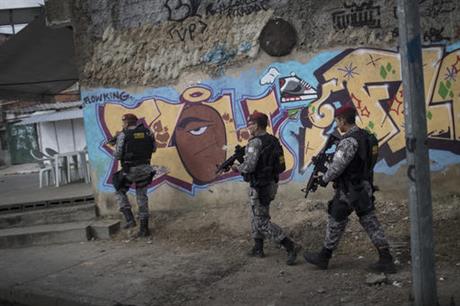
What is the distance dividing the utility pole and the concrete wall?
11.3ft

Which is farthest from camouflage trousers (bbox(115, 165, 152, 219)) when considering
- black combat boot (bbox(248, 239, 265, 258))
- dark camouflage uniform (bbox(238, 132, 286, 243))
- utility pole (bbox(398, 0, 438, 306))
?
utility pole (bbox(398, 0, 438, 306))

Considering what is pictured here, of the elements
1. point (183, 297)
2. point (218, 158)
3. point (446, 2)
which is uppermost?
point (446, 2)

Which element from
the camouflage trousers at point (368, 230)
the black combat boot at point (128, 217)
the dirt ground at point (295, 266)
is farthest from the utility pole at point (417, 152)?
the black combat boot at point (128, 217)

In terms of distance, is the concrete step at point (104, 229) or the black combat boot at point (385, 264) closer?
the black combat boot at point (385, 264)

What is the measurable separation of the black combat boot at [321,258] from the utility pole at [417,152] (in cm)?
148

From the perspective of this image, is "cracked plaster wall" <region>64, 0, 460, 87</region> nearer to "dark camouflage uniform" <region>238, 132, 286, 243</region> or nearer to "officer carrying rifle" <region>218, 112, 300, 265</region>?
"officer carrying rifle" <region>218, 112, 300, 265</region>

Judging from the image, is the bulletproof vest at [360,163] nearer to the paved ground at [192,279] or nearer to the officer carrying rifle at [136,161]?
the paved ground at [192,279]

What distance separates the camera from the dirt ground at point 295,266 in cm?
518

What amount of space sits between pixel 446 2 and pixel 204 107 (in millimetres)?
3755

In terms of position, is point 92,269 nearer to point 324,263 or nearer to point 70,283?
point 70,283

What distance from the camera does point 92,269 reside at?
6.84 meters

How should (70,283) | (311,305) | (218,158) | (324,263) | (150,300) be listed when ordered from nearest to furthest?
1. (311,305)
2. (150,300)
3. (324,263)
4. (70,283)
5. (218,158)

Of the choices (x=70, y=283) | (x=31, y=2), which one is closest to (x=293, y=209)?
(x=70, y=283)

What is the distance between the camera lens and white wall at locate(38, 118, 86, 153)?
74.8 ft
